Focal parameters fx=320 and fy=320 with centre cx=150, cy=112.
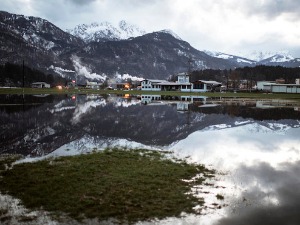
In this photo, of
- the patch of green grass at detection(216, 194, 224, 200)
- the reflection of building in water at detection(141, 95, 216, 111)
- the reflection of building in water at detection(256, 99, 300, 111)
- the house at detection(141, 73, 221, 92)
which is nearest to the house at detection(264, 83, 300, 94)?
the house at detection(141, 73, 221, 92)

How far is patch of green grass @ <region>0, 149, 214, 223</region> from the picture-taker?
11.2 metres

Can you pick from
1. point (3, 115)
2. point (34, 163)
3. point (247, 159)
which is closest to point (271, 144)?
point (247, 159)

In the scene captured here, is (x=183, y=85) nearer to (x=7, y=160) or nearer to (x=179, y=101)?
(x=179, y=101)

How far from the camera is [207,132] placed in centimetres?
3075

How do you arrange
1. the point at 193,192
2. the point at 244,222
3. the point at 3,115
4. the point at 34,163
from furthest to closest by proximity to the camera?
the point at 3,115, the point at 34,163, the point at 193,192, the point at 244,222

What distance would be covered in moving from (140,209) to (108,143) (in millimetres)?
13473

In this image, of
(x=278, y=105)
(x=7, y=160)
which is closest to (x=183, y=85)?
(x=278, y=105)

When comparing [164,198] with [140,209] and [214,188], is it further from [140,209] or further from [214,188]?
[214,188]

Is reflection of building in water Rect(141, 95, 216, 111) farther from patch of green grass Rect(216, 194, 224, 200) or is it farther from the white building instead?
the white building

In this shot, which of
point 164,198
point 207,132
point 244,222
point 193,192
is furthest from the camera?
point 207,132

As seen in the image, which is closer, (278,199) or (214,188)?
(278,199)

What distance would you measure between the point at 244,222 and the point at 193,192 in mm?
2966

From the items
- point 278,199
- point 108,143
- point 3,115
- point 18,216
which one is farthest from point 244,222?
point 3,115

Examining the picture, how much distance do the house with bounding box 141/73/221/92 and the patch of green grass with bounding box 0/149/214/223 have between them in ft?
451
